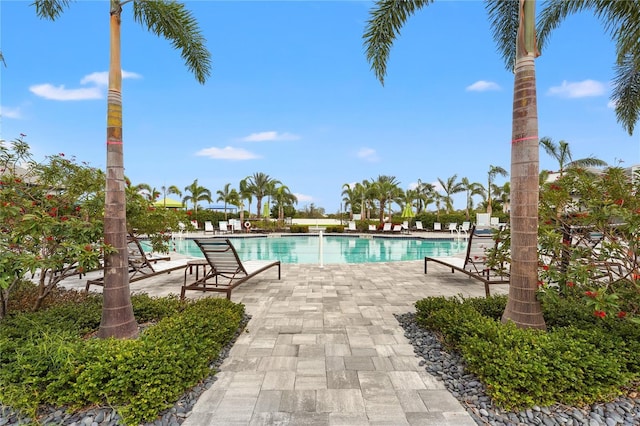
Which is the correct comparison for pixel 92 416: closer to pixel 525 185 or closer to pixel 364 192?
pixel 525 185

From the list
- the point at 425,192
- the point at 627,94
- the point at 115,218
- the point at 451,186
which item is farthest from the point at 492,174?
the point at 115,218

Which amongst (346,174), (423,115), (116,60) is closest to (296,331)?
(116,60)

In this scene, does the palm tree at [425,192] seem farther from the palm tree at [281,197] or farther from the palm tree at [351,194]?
the palm tree at [281,197]

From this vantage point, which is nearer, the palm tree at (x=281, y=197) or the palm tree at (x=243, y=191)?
the palm tree at (x=243, y=191)

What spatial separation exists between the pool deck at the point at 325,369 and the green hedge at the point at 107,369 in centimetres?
26

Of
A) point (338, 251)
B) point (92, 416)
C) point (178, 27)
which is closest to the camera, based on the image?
point (92, 416)

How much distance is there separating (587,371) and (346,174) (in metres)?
36.7

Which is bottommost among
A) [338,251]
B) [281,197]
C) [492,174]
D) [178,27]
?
[338,251]

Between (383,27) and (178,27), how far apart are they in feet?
10.0

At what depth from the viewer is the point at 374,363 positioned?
2.87 metres

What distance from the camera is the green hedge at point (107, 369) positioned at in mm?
2096

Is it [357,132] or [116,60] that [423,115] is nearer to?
[357,132]

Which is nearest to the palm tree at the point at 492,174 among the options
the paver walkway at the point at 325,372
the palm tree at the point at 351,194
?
the palm tree at the point at 351,194

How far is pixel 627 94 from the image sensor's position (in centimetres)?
691
